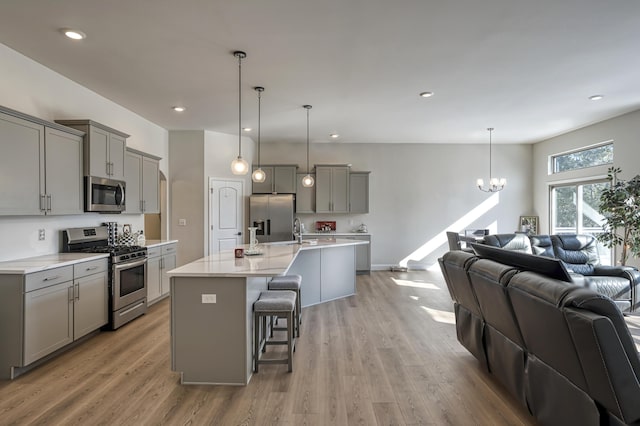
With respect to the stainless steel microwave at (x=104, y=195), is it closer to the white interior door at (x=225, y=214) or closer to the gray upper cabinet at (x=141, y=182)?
the gray upper cabinet at (x=141, y=182)

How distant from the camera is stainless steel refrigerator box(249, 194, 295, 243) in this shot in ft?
23.1

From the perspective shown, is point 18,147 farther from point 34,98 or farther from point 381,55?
point 381,55

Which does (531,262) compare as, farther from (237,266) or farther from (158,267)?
(158,267)

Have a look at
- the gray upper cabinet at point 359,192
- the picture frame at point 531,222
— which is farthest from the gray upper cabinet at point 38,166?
the picture frame at point 531,222

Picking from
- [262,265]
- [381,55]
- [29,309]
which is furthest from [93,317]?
[381,55]

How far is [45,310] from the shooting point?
115 inches

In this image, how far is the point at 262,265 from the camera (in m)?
2.95

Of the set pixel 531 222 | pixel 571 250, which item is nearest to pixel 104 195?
pixel 571 250

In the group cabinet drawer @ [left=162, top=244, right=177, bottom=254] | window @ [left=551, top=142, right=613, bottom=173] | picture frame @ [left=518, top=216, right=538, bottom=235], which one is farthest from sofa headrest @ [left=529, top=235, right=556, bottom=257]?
cabinet drawer @ [left=162, top=244, right=177, bottom=254]

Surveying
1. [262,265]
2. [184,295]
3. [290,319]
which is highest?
[262,265]

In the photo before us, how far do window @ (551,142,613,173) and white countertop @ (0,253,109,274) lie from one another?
810cm

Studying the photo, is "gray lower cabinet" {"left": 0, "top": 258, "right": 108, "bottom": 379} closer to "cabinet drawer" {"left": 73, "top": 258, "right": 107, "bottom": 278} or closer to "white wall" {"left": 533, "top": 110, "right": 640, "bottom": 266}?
"cabinet drawer" {"left": 73, "top": 258, "right": 107, "bottom": 278}

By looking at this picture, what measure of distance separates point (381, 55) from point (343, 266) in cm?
A: 316

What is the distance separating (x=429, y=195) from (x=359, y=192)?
1.74 m
